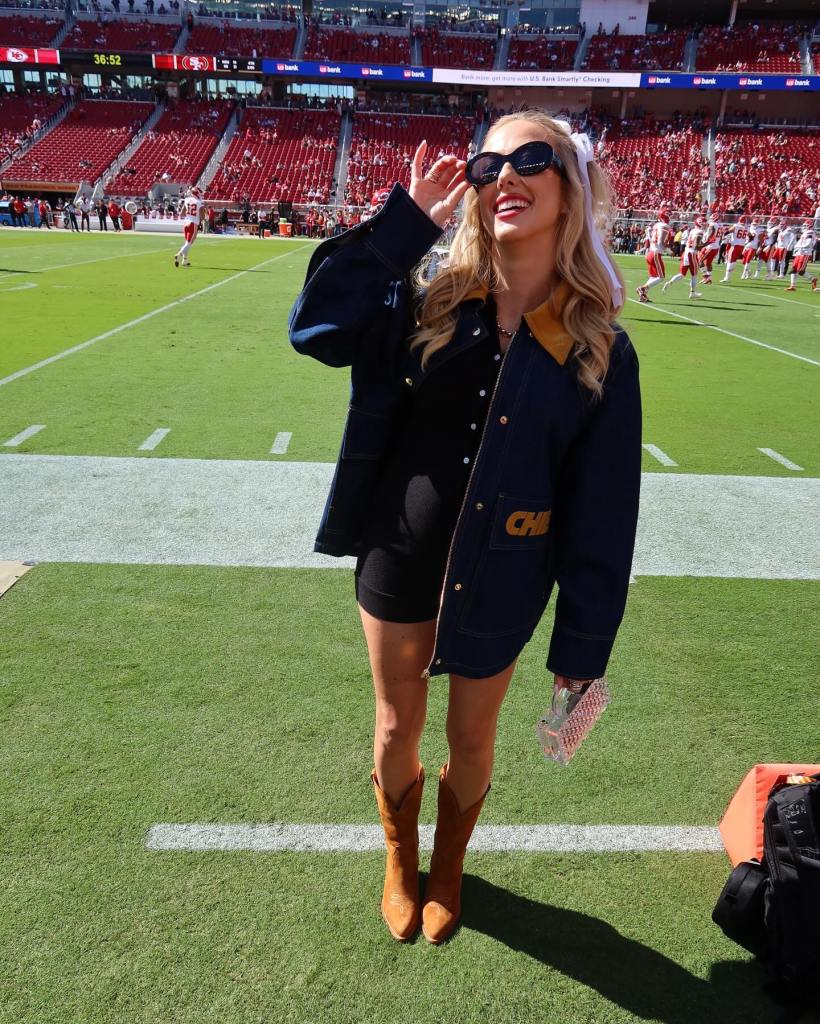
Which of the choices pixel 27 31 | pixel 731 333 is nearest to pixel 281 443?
pixel 731 333

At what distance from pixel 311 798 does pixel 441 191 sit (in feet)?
6.32

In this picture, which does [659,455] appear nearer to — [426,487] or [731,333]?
[426,487]

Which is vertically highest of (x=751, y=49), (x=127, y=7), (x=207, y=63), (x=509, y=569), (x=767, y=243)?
(x=127, y=7)

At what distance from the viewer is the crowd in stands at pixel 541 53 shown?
163 feet

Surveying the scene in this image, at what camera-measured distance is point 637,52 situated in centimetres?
4778

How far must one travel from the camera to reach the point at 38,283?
51.0 ft

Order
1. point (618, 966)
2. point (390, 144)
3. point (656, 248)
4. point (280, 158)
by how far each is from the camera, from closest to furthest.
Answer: point (618, 966)
point (656, 248)
point (280, 158)
point (390, 144)

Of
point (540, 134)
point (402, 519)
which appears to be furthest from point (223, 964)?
point (540, 134)

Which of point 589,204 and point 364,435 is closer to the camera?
point 589,204

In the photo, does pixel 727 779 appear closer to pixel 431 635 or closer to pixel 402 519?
pixel 431 635

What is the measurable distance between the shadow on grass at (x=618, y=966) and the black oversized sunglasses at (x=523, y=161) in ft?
6.48

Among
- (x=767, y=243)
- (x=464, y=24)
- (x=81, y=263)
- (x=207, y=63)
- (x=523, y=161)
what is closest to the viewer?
(x=523, y=161)

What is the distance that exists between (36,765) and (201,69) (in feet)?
179

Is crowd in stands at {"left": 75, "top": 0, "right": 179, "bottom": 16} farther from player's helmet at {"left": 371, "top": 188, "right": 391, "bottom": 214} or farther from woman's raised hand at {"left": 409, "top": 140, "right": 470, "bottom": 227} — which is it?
woman's raised hand at {"left": 409, "top": 140, "right": 470, "bottom": 227}
